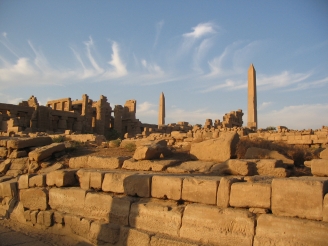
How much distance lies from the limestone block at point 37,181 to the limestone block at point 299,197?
5596 millimetres

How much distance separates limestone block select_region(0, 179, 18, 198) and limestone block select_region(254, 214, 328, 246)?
6.47 meters

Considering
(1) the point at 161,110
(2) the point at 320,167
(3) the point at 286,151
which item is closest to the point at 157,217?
(2) the point at 320,167

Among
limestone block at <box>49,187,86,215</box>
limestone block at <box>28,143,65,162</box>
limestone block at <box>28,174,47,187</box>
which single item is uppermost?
limestone block at <box>28,143,65,162</box>

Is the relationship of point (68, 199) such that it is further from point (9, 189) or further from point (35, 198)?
point (9, 189)

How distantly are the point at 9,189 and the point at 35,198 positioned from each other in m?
1.16

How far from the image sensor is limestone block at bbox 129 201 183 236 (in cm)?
527

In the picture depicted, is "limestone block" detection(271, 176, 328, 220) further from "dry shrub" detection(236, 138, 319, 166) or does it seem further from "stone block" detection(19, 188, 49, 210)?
"stone block" detection(19, 188, 49, 210)

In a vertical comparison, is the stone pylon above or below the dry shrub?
above

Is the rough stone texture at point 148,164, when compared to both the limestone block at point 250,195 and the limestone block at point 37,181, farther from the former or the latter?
the limestone block at point 250,195

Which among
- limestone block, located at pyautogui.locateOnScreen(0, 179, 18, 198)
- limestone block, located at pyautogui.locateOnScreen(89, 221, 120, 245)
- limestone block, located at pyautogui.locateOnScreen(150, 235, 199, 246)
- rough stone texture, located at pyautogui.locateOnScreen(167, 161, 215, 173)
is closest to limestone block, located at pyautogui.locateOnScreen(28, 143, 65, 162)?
limestone block, located at pyautogui.locateOnScreen(0, 179, 18, 198)

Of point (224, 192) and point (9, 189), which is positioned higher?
point (224, 192)

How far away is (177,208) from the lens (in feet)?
17.7

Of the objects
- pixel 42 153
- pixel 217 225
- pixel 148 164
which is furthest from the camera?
pixel 42 153

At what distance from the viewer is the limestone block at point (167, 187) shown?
5620 mm
